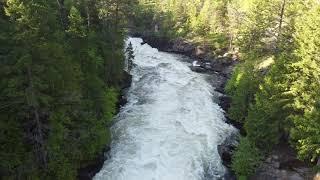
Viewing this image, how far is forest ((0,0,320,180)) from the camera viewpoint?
26219 mm

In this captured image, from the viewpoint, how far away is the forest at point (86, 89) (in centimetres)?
2622

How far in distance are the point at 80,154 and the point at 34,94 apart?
22.5ft

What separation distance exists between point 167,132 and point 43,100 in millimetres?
15851

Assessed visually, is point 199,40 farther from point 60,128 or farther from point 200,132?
point 60,128

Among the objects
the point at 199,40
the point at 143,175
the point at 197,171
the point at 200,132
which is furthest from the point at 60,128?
the point at 199,40

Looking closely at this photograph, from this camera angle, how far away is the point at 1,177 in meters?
26.2

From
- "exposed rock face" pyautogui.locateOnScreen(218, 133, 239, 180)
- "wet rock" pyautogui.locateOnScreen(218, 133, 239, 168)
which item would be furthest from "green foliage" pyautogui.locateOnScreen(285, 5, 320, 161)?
"wet rock" pyautogui.locateOnScreen(218, 133, 239, 168)

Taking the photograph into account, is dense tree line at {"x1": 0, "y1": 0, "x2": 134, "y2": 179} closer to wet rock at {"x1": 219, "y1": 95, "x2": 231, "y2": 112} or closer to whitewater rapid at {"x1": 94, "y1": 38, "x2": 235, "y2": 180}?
whitewater rapid at {"x1": 94, "y1": 38, "x2": 235, "y2": 180}

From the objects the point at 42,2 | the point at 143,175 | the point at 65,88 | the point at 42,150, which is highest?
the point at 42,2

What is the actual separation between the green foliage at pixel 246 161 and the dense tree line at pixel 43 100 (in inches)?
436

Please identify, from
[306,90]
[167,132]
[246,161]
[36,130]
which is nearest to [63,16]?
[167,132]

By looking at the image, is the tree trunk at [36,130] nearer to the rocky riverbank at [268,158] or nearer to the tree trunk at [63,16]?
the rocky riverbank at [268,158]

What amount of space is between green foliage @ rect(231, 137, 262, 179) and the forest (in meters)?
0.08

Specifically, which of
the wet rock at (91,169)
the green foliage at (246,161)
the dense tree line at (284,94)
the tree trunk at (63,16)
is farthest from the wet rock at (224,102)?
the tree trunk at (63,16)
